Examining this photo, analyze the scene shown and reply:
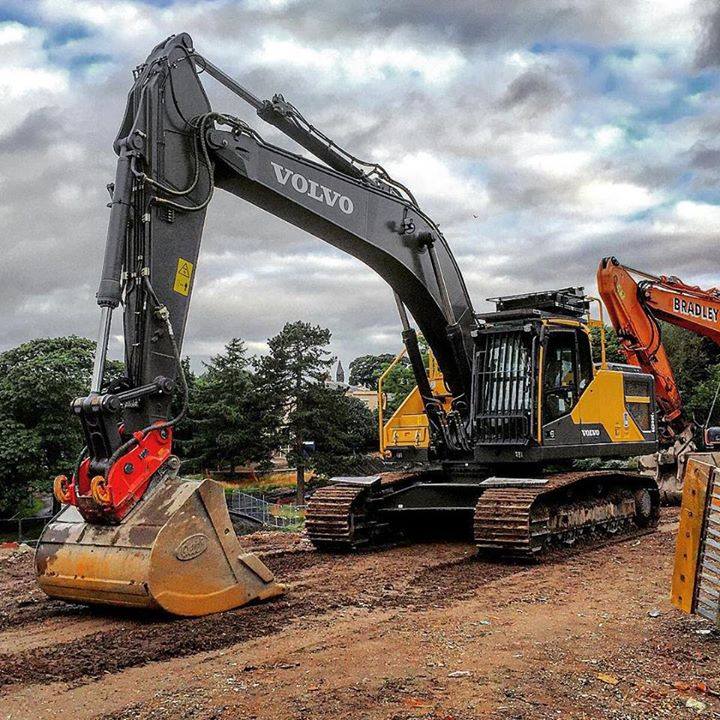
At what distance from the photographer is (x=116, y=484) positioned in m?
6.57

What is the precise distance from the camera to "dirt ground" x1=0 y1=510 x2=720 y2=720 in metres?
4.73

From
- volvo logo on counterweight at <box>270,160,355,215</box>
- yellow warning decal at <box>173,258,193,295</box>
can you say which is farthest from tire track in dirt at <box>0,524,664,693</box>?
volvo logo on counterweight at <box>270,160,355,215</box>

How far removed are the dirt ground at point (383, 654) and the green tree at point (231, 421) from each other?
34.4m

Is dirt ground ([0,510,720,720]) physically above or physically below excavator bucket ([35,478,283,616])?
below

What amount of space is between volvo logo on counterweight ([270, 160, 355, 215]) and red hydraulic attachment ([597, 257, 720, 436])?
20.7ft

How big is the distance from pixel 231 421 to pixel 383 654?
38.0 meters

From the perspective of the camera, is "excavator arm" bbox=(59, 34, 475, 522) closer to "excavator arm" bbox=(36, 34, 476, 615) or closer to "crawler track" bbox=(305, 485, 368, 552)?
"excavator arm" bbox=(36, 34, 476, 615)

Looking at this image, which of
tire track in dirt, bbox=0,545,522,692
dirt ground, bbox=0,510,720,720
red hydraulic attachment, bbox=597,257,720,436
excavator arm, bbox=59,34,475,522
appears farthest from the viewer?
red hydraulic attachment, bbox=597,257,720,436

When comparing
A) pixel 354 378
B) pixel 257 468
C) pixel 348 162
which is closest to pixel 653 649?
pixel 348 162

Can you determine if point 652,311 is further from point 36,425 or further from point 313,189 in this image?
point 36,425

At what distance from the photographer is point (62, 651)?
5.83m

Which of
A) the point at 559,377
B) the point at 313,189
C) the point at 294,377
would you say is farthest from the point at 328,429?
the point at 313,189

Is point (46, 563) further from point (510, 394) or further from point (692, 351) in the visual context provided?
point (692, 351)

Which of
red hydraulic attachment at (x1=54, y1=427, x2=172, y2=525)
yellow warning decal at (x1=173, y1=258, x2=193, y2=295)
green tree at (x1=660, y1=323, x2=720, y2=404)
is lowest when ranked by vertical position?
red hydraulic attachment at (x1=54, y1=427, x2=172, y2=525)
